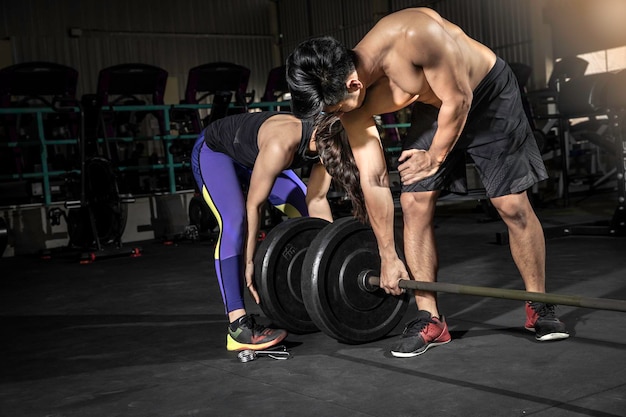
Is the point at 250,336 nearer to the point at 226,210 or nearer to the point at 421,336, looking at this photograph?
the point at 226,210

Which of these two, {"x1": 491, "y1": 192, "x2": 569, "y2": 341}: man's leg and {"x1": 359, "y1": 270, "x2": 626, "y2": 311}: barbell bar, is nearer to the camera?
{"x1": 359, "y1": 270, "x2": 626, "y2": 311}: barbell bar

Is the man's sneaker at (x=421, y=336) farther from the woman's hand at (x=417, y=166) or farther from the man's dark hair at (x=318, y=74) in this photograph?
the man's dark hair at (x=318, y=74)

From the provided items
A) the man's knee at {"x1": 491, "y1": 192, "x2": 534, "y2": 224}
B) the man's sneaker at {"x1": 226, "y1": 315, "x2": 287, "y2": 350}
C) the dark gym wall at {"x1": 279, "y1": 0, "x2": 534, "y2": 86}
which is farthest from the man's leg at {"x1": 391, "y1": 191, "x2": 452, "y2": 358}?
the dark gym wall at {"x1": 279, "y1": 0, "x2": 534, "y2": 86}

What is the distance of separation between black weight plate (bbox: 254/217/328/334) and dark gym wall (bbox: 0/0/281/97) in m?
11.7

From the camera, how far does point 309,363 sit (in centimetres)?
236

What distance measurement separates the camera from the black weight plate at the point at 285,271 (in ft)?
8.45

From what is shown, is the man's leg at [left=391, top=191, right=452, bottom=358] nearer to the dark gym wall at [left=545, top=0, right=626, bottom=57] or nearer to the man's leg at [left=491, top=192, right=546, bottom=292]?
the man's leg at [left=491, top=192, right=546, bottom=292]

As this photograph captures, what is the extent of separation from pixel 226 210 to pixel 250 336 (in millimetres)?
438

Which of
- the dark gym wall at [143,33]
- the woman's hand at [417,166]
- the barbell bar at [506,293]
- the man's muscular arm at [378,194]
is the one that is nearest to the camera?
the barbell bar at [506,293]

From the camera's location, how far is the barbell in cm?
236

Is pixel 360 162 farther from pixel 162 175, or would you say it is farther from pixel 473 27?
pixel 473 27

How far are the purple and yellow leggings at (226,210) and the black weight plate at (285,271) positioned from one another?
0.07 metres

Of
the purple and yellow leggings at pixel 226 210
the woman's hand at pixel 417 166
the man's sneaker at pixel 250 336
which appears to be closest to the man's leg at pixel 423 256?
the woman's hand at pixel 417 166

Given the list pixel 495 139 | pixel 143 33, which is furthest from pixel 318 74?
pixel 143 33
